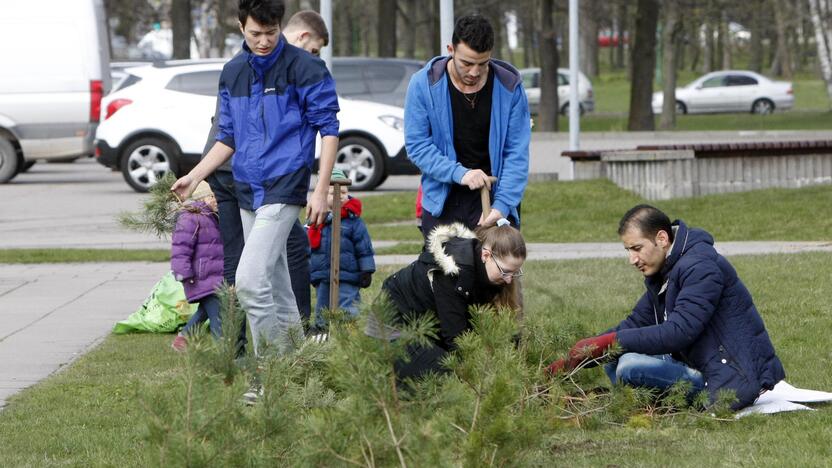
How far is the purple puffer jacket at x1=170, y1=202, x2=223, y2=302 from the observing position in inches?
291

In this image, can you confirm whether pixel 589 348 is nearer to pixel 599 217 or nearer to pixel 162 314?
pixel 162 314

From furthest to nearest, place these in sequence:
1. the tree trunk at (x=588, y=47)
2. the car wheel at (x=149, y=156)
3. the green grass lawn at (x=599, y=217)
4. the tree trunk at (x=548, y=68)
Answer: the tree trunk at (x=588, y=47), the tree trunk at (x=548, y=68), the car wheel at (x=149, y=156), the green grass lawn at (x=599, y=217)

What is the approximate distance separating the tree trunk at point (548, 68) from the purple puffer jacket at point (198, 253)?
25518mm

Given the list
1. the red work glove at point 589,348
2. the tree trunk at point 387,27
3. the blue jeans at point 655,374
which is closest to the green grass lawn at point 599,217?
the blue jeans at point 655,374

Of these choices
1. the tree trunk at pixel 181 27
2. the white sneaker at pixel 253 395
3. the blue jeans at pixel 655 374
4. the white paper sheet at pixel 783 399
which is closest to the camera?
the white sneaker at pixel 253 395

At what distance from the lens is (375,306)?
3.72 metres

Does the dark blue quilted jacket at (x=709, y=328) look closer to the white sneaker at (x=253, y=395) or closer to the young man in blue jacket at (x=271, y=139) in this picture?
the young man in blue jacket at (x=271, y=139)

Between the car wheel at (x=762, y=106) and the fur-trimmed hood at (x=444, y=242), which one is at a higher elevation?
the fur-trimmed hood at (x=444, y=242)

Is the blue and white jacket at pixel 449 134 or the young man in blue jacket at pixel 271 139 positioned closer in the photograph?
the young man in blue jacket at pixel 271 139

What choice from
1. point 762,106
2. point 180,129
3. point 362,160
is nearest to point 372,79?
point 362,160

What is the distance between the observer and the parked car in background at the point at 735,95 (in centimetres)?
4625

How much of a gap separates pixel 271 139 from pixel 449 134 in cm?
82

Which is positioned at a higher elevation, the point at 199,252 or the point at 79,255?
the point at 199,252

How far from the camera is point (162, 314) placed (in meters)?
8.39
